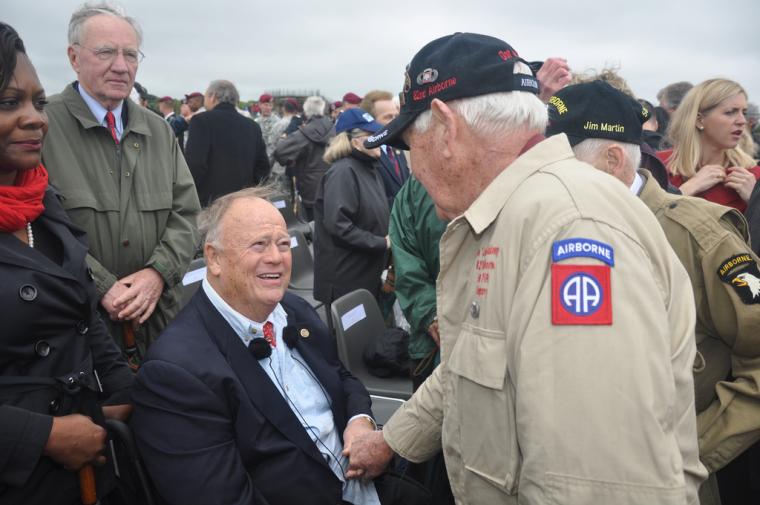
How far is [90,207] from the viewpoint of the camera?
259 cm

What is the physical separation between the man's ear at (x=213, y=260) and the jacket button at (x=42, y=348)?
25.6 inches

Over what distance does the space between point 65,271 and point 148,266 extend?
89cm

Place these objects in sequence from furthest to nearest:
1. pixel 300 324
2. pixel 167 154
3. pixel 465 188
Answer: pixel 167 154, pixel 300 324, pixel 465 188

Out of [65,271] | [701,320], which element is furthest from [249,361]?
[701,320]

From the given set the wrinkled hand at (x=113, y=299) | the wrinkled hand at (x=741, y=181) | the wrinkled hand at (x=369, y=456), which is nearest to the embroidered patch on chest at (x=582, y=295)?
the wrinkled hand at (x=369, y=456)

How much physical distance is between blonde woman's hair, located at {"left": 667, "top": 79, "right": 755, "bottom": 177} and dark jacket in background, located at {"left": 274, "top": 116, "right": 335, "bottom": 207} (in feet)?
15.7

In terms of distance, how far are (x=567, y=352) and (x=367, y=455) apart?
1276 millimetres

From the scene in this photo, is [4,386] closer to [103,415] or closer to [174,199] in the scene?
[103,415]

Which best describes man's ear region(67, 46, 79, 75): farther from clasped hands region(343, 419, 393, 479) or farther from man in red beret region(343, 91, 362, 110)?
man in red beret region(343, 91, 362, 110)

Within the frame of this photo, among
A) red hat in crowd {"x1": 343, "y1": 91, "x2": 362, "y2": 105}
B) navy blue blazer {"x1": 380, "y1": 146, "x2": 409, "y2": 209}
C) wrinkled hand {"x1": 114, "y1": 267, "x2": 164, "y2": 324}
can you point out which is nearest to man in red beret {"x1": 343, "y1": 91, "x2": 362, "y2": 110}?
red hat in crowd {"x1": 343, "y1": 91, "x2": 362, "y2": 105}

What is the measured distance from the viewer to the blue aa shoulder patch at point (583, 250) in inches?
43.4

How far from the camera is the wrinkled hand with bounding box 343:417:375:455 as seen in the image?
7.31 feet

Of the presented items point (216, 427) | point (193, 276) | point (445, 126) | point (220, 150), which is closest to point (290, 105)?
point (220, 150)

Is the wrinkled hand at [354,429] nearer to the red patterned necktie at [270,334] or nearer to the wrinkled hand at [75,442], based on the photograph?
the red patterned necktie at [270,334]
